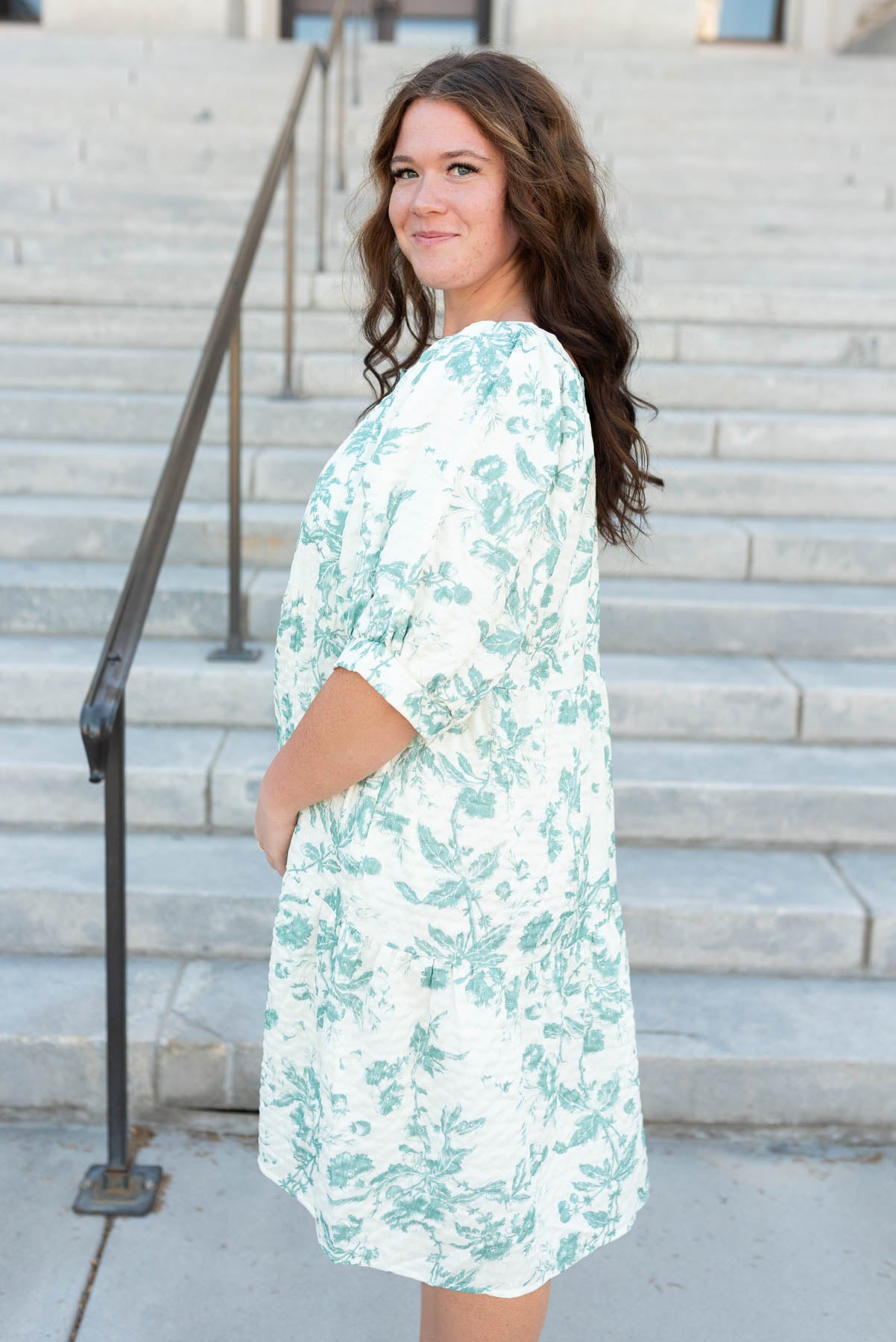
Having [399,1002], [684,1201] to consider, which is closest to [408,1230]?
[399,1002]

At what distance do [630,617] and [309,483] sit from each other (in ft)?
3.81

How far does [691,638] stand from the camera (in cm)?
354

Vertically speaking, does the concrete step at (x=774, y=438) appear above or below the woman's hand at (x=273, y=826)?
above

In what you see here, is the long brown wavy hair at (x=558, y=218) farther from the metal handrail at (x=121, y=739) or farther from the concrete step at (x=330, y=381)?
the concrete step at (x=330, y=381)

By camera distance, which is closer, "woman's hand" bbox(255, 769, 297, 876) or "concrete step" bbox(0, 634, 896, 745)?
"woman's hand" bbox(255, 769, 297, 876)

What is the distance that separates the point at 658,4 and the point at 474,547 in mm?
9522

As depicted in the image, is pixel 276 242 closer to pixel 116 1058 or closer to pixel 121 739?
pixel 121 739

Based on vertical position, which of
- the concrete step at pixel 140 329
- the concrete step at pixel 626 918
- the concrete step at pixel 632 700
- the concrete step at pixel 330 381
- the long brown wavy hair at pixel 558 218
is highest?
the long brown wavy hair at pixel 558 218

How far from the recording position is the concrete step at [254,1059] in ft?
7.84

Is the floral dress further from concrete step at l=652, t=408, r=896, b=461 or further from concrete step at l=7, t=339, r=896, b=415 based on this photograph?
concrete step at l=7, t=339, r=896, b=415

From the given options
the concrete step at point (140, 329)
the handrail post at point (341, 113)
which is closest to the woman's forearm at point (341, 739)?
the concrete step at point (140, 329)

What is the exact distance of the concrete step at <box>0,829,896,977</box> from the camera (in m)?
2.69

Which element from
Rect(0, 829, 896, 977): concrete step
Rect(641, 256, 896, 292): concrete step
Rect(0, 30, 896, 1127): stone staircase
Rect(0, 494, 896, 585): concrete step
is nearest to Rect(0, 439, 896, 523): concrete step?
Rect(0, 30, 896, 1127): stone staircase

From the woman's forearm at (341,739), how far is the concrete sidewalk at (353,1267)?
1090 millimetres
